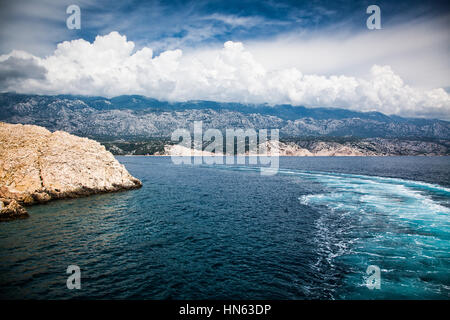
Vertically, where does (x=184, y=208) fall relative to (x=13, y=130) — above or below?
below

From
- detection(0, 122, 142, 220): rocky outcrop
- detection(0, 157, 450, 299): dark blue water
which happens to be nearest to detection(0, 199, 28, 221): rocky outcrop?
detection(0, 157, 450, 299): dark blue water

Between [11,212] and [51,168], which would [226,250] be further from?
[51,168]

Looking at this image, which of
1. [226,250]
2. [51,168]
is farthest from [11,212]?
[226,250]

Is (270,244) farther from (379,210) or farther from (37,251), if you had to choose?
(379,210)

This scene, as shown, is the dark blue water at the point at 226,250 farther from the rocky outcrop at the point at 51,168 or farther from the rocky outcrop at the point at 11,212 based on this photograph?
the rocky outcrop at the point at 51,168

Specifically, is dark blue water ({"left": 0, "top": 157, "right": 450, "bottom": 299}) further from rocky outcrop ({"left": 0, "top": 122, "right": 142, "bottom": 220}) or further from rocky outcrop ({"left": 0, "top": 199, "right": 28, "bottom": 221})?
rocky outcrop ({"left": 0, "top": 122, "right": 142, "bottom": 220})

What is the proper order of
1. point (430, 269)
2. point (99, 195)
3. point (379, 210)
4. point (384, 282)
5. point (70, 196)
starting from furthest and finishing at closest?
point (99, 195), point (70, 196), point (379, 210), point (430, 269), point (384, 282)

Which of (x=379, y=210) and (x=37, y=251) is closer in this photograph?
(x=37, y=251)
